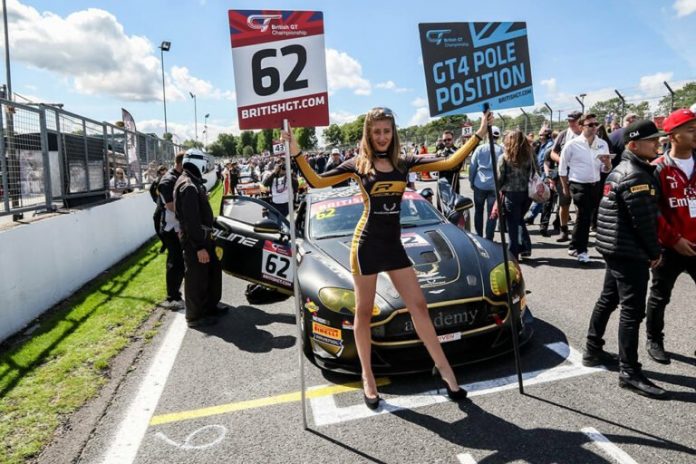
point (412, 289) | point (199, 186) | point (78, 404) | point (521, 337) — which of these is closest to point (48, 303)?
point (199, 186)

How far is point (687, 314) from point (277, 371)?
12.4 ft

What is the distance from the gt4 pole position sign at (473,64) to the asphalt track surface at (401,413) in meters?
1.95

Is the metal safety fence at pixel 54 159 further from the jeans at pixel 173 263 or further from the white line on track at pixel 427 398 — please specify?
the white line on track at pixel 427 398

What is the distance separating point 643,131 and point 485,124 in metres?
1.00

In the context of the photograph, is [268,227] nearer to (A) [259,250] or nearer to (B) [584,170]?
(A) [259,250]

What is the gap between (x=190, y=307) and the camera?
500 centimetres

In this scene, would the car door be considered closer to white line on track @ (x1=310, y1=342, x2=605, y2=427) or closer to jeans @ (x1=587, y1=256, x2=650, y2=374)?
white line on track @ (x1=310, y1=342, x2=605, y2=427)

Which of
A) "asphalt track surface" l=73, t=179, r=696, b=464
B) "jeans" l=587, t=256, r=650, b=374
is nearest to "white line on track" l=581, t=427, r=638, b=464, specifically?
"asphalt track surface" l=73, t=179, r=696, b=464

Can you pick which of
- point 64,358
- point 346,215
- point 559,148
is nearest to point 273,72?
point 346,215

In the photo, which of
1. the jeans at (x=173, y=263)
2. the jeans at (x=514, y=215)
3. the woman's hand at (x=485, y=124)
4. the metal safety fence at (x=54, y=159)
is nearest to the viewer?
the woman's hand at (x=485, y=124)

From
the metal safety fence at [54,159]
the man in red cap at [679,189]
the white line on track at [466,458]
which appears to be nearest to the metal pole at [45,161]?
the metal safety fence at [54,159]

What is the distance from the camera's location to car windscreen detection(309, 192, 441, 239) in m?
4.70

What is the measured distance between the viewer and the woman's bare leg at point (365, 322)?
3055 mm

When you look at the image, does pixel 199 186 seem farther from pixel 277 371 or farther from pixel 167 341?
pixel 277 371
